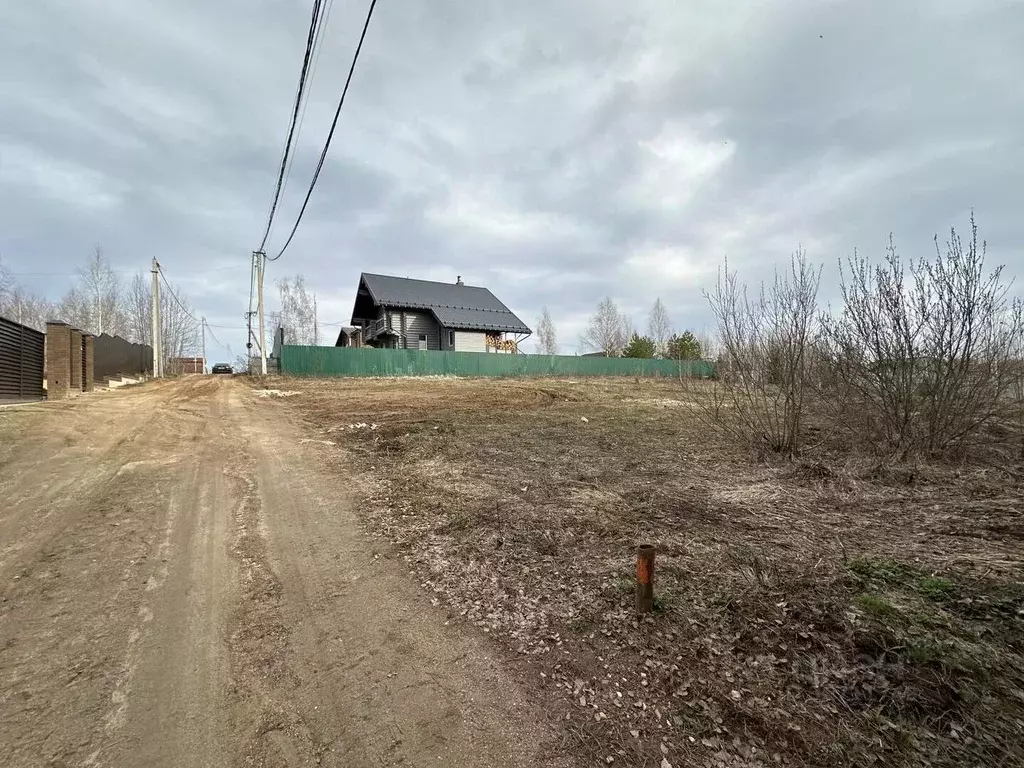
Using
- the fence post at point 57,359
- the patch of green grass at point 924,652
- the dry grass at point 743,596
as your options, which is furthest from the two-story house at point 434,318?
the patch of green grass at point 924,652

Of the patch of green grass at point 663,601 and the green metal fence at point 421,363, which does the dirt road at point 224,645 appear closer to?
the patch of green grass at point 663,601

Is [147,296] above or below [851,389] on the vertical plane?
above

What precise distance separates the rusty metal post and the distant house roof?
3018cm

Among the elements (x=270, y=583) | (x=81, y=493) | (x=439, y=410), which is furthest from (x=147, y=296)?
(x=270, y=583)

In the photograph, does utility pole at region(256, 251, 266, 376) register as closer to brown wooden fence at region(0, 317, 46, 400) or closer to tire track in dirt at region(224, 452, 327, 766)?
brown wooden fence at region(0, 317, 46, 400)

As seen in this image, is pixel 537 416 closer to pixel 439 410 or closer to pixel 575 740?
pixel 439 410

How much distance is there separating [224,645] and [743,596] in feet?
10.5

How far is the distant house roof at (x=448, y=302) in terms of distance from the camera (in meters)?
32.9

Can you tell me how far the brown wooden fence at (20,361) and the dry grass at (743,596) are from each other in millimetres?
11040

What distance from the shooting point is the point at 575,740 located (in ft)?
7.01

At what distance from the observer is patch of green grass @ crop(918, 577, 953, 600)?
2.99 meters

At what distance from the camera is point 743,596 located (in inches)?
124

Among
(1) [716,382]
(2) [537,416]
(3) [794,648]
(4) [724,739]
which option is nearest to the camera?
(4) [724,739]

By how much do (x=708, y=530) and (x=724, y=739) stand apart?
100 inches
